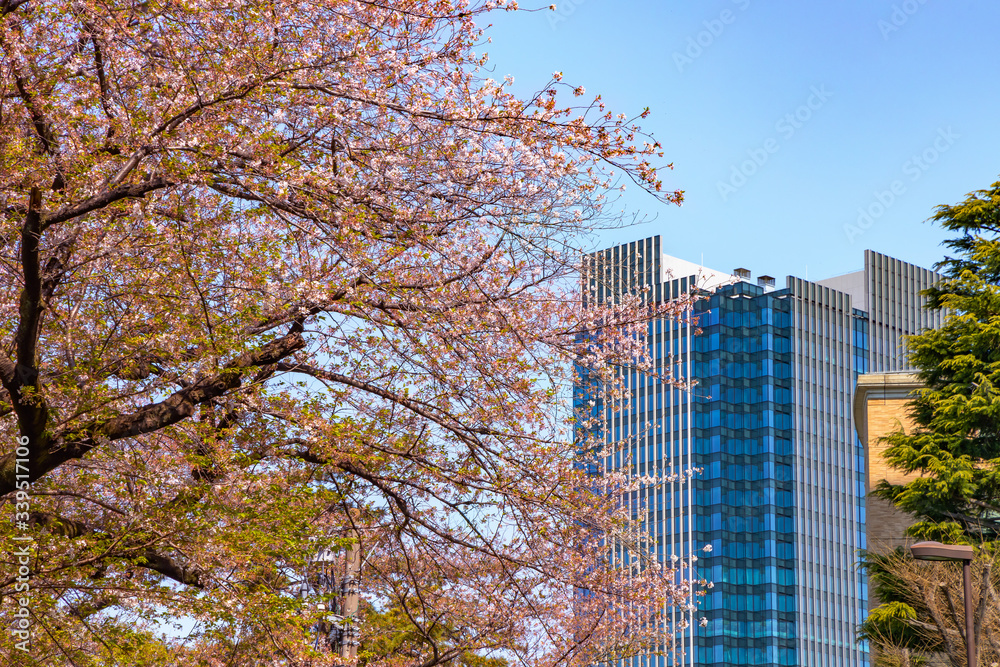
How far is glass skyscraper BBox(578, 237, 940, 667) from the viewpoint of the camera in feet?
347

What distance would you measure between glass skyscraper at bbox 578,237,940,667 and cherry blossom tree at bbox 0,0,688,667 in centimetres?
9523

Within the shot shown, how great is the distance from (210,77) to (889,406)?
107 feet

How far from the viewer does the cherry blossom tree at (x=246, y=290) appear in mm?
9055

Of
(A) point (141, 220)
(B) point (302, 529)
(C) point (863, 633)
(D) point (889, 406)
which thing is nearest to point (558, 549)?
(B) point (302, 529)

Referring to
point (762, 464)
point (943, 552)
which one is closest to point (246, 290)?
point (943, 552)

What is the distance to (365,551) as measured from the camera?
13.8 metres

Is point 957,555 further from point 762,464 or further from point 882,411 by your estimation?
point 762,464

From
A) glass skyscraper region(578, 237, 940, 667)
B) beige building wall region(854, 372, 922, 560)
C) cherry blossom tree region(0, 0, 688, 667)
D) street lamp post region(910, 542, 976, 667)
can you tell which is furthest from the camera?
glass skyscraper region(578, 237, 940, 667)

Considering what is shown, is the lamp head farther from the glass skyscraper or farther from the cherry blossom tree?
the glass skyscraper

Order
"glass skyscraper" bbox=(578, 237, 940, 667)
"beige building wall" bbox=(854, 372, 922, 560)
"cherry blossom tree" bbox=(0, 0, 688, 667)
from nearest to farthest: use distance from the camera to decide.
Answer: "cherry blossom tree" bbox=(0, 0, 688, 667)
"beige building wall" bbox=(854, 372, 922, 560)
"glass skyscraper" bbox=(578, 237, 940, 667)

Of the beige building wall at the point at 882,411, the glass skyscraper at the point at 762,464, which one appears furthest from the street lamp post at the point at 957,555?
the glass skyscraper at the point at 762,464

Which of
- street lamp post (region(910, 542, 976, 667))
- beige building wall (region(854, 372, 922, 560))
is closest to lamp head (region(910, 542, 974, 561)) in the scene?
street lamp post (region(910, 542, 976, 667))

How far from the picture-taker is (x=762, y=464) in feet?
361

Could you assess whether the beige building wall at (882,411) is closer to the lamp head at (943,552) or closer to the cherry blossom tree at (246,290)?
the lamp head at (943,552)
